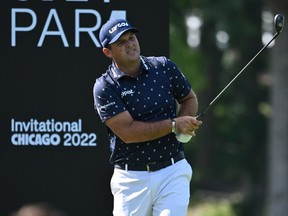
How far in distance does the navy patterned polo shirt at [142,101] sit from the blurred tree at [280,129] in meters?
14.7

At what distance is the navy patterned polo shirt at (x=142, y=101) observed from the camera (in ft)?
24.2

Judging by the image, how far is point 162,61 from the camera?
7566 mm

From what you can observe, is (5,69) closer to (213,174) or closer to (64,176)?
(64,176)

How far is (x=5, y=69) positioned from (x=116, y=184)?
1.41 meters

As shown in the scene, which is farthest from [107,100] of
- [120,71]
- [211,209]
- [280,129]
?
[211,209]

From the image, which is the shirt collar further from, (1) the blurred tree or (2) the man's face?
(1) the blurred tree

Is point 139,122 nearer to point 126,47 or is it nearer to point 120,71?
point 120,71

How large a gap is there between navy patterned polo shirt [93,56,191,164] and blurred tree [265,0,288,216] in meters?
14.7

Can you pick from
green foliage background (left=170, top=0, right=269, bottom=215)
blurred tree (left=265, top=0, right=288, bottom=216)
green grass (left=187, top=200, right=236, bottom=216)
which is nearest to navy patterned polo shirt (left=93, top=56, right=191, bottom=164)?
blurred tree (left=265, top=0, right=288, bottom=216)

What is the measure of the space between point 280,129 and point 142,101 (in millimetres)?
15366

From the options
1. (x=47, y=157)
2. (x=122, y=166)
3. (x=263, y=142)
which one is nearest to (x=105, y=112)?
(x=122, y=166)

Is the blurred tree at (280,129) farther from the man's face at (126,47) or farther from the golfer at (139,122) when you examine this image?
the man's face at (126,47)

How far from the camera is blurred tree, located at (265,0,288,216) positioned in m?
22.1

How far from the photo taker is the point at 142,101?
A: 24.3ft
